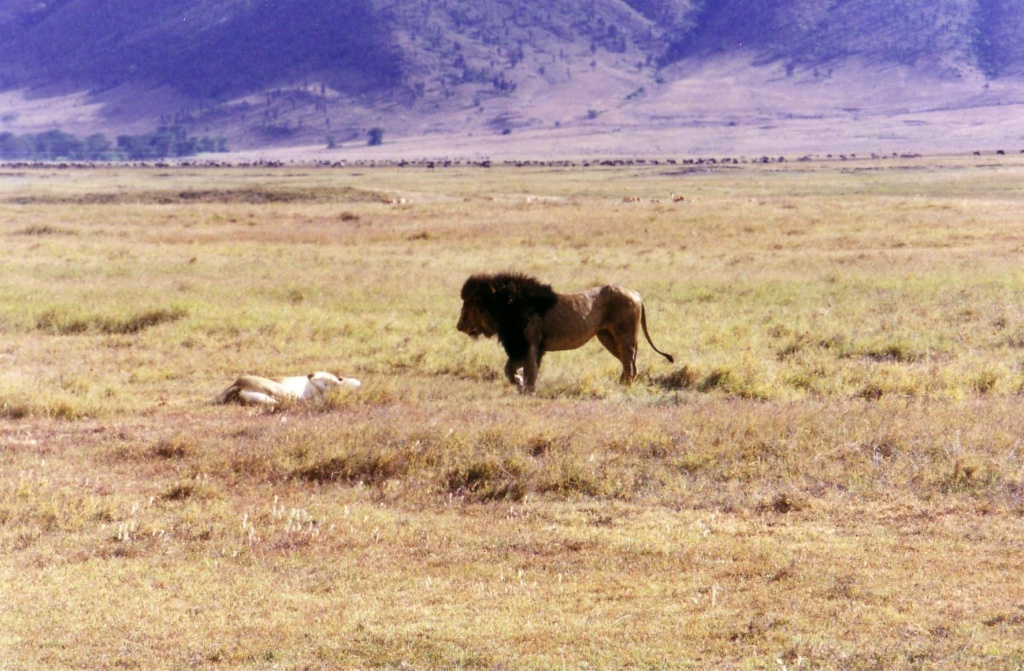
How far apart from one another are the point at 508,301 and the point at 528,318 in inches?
11.0

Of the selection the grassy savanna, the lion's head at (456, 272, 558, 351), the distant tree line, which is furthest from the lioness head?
the distant tree line

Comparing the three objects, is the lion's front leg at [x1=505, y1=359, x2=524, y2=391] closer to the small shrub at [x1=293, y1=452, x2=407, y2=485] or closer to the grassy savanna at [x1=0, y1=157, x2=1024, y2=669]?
the grassy savanna at [x1=0, y1=157, x2=1024, y2=669]

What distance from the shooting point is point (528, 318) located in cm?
1230

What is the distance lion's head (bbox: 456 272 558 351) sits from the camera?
1230 cm

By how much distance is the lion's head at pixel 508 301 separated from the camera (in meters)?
12.3

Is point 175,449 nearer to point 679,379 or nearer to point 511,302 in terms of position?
point 511,302

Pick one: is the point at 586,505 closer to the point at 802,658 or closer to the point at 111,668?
the point at 802,658

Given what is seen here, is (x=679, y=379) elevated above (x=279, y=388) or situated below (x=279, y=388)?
below

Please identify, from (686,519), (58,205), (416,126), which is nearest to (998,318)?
(686,519)

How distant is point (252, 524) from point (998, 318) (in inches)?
492

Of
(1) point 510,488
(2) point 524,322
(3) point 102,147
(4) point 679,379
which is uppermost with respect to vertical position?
(3) point 102,147

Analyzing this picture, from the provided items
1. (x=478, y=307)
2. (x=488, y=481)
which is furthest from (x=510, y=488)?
(x=478, y=307)

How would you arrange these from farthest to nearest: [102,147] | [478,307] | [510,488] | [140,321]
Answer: [102,147], [140,321], [478,307], [510,488]

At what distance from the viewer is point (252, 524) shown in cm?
761
